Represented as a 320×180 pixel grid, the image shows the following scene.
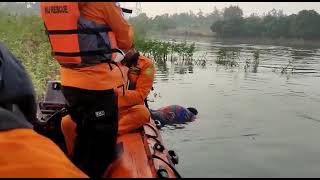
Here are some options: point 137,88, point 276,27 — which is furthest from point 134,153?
point 276,27

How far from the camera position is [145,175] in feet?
9.60

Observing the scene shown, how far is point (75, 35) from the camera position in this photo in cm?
293

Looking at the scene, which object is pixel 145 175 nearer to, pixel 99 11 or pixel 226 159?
pixel 99 11

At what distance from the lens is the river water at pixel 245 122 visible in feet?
19.6

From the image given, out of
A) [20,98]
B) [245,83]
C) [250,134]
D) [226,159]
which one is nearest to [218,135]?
[250,134]

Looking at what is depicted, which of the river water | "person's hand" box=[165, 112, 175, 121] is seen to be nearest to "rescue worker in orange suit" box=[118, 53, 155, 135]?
the river water

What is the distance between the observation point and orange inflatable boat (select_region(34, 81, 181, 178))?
2.87 metres

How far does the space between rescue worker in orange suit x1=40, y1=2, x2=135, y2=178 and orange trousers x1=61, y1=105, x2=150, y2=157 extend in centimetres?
25

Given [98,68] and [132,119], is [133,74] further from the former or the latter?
[98,68]

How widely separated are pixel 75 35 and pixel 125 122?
144 centimetres

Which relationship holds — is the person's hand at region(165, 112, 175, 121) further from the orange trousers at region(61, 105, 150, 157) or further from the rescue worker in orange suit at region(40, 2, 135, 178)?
the rescue worker in orange suit at region(40, 2, 135, 178)

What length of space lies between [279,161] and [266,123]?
220 centimetres

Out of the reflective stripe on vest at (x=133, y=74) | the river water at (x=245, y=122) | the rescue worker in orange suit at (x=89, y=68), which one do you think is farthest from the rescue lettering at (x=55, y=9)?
the river water at (x=245, y=122)

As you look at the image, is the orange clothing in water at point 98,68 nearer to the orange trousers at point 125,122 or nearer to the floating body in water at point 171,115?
the orange trousers at point 125,122
